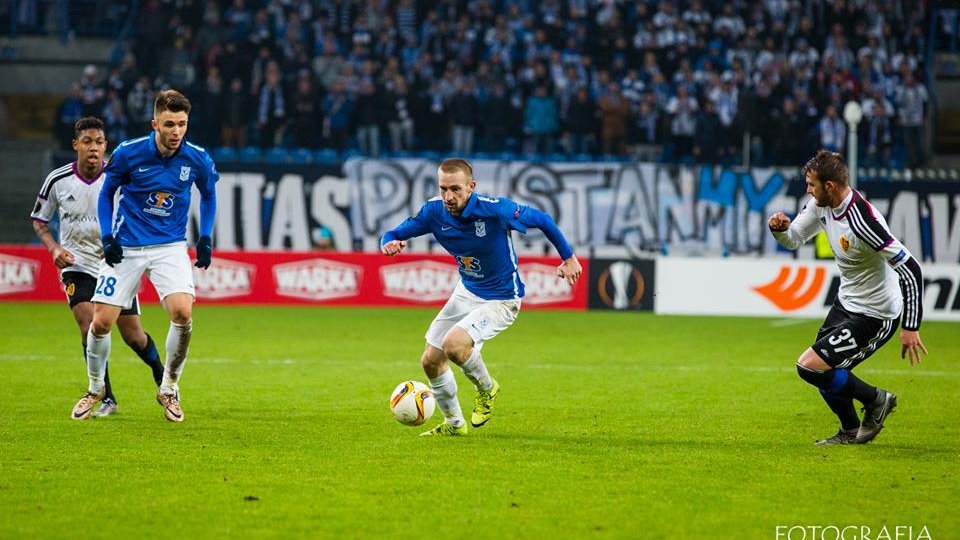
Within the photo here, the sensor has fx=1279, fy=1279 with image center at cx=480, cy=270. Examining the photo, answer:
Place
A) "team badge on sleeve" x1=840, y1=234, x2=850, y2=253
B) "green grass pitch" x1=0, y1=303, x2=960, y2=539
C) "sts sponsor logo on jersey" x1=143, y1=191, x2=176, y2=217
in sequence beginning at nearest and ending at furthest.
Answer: "green grass pitch" x1=0, y1=303, x2=960, y2=539
"team badge on sleeve" x1=840, y1=234, x2=850, y2=253
"sts sponsor logo on jersey" x1=143, y1=191, x2=176, y2=217

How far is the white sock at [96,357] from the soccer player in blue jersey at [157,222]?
0.07 ft

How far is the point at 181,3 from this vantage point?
29.0m

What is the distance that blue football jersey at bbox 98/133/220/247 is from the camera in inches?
387

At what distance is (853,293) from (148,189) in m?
5.37

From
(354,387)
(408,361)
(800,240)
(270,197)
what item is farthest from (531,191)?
(800,240)

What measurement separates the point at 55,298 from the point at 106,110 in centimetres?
555

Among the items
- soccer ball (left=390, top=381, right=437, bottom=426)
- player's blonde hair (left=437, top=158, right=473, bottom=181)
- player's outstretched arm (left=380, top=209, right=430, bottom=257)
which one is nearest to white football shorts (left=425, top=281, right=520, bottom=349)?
soccer ball (left=390, top=381, right=437, bottom=426)

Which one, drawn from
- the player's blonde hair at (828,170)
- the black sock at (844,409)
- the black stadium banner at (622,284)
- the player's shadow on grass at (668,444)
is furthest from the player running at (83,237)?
the black stadium banner at (622,284)

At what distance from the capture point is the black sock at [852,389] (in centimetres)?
920

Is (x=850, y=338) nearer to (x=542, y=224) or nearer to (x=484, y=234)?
(x=542, y=224)

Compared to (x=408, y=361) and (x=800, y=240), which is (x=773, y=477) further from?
(x=408, y=361)

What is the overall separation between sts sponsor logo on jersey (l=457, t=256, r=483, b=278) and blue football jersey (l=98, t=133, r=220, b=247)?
2119 millimetres

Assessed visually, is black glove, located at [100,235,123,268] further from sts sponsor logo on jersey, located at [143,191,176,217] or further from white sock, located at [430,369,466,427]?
white sock, located at [430,369,466,427]

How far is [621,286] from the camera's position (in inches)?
848
